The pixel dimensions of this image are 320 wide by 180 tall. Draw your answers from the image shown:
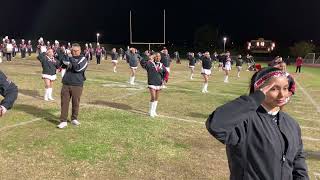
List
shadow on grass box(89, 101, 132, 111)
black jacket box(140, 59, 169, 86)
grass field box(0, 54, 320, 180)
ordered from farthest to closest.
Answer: shadow on grass box(89, 101, 132, 111) < black jacket box(140, 59, 169, 86) < grass field box(0, 54, 320, 180)

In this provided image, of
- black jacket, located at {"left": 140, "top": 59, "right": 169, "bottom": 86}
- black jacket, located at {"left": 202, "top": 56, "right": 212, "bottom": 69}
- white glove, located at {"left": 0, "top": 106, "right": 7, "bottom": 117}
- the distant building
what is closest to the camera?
white glove, located at {"left": 0, "top": 106, "right": 7, "bottom": 117}

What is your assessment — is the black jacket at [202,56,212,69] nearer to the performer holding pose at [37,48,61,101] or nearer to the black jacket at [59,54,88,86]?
the performer holding pose at [37,48,61,101]

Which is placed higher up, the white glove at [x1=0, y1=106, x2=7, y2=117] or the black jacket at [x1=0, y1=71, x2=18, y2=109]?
the black jacket at [x1=0, y1=71, x2=18, y2=109]

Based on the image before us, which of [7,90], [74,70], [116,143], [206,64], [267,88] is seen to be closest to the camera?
[267,88]

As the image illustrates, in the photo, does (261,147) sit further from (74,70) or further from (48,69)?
(48,69)

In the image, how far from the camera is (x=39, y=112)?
13.1 meters

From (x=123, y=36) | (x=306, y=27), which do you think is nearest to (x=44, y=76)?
(x=123, y=36)

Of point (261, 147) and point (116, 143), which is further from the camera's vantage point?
point (116, 143)

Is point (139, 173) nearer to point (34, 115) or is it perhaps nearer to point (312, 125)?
point (34, 115)

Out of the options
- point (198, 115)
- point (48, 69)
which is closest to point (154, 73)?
point (198, 115)

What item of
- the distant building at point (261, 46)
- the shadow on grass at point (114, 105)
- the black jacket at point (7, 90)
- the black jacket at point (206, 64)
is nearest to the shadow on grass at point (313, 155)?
the black jacket at point (7, 90)

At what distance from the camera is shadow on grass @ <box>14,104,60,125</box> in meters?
12.1

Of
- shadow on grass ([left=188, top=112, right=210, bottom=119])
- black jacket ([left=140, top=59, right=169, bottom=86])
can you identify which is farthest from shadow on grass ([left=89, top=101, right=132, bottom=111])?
shadow on grass ([left=188, top=112, right=210, bottom=119])

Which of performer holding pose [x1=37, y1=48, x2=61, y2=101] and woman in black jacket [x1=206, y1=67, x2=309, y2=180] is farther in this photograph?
performer holding pose [x1=37, y1=48, x2=61, y2=101]
